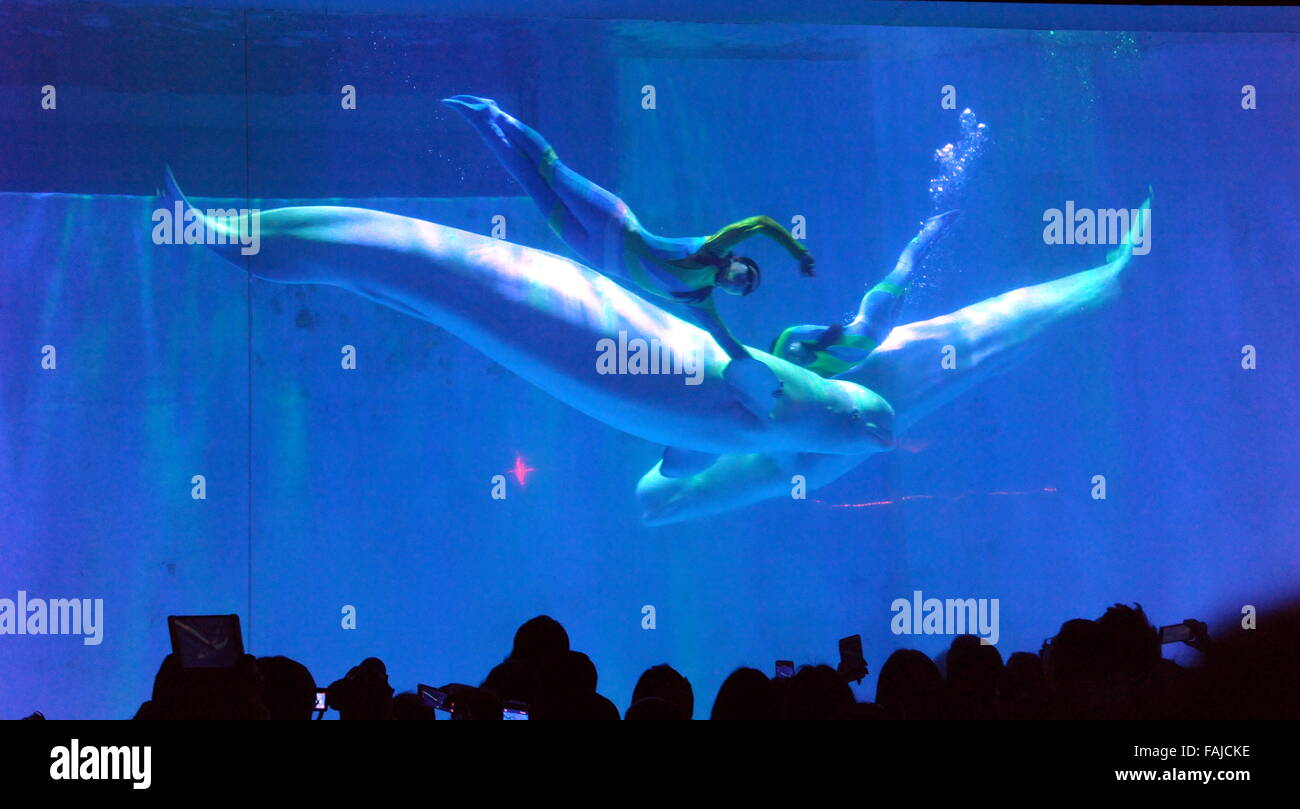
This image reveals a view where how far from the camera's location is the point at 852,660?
3.64 m

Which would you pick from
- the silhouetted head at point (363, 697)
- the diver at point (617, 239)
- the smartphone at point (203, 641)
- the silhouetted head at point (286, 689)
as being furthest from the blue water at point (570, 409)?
the smartphone at point (203, 641)

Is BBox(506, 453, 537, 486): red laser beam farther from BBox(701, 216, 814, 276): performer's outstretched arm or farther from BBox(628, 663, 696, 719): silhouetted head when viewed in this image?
BBox(628, 663, 696, 719): silhouetted head

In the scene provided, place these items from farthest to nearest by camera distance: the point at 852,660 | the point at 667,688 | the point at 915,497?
the point at 915,497, the point at 852,660, the point at 667,688

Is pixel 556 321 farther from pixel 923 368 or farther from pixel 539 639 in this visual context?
pixel 923 368

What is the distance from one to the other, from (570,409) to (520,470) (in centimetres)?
47

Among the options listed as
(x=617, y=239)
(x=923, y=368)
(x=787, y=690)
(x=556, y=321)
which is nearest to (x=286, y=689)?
(x=787, y=690)

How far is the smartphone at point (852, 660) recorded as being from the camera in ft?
11.8

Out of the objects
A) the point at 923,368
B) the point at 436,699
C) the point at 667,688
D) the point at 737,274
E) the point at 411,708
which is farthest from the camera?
the point at 923,368

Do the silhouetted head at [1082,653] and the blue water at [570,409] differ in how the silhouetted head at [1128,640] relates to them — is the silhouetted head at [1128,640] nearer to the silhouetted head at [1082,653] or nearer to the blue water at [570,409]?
the silhouetted head at [1082,653]

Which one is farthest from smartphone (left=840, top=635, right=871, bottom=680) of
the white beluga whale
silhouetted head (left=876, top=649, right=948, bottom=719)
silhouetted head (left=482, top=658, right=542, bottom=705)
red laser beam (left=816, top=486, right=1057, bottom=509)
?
red laser beam (left=816, top=486, right=1057, bottom=509)

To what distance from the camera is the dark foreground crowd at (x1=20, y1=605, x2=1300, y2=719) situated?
106 inches

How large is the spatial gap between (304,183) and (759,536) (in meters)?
3.45

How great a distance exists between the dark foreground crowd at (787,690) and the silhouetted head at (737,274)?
2.15 m
